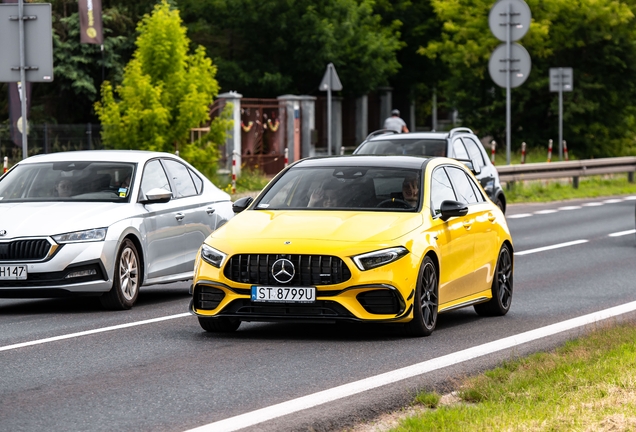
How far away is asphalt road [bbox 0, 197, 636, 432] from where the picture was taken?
776 centimetres

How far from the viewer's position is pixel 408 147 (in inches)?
862

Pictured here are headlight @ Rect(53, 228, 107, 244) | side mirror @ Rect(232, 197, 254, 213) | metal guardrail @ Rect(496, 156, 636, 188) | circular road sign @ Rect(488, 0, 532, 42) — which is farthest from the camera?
metal guardrail @ Rect(496, 156, 636, 188)

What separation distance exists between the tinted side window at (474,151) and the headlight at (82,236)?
1049cm

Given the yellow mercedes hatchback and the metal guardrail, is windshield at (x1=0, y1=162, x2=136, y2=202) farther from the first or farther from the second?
the metal guardrail

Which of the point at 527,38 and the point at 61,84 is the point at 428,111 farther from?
the point at 61,84

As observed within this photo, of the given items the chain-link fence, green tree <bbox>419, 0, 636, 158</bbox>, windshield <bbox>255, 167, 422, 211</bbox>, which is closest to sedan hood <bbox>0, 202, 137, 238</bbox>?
windshield <bbox>255, 167, 422, 211</bbox>

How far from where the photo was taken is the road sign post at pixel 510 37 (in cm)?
3009

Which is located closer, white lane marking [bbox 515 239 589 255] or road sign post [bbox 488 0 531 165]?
white lane marking [bbox 515 239 589 255]

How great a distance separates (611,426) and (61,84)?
1553 inches

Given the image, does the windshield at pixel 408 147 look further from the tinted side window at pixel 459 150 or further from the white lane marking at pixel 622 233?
the white lane marking at pixel 622 233

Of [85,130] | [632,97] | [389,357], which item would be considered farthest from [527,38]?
[389,357]

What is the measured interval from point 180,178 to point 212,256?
437 centimetres

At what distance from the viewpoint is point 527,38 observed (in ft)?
162

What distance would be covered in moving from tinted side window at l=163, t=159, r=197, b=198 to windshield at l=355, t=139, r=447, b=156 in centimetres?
680
